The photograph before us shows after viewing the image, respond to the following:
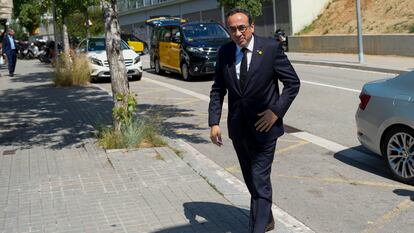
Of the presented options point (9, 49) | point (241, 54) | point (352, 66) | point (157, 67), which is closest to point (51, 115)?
point (241, 54)

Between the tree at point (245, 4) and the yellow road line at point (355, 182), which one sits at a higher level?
the tree at point (245, 4)

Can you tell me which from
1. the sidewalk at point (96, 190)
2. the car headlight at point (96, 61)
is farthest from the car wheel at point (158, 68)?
the sidewalk at point (96, 190)

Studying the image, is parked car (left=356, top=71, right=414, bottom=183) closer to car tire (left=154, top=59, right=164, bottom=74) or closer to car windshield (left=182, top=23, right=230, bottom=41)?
car windshield (left=182, top=23, right=230, bottom=41)

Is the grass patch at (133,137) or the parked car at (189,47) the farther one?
the parked car at (189,47)

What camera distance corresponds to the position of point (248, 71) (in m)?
4.17

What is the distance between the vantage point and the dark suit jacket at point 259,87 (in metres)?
4.16

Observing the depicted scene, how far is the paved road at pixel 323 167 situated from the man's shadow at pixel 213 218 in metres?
0.59

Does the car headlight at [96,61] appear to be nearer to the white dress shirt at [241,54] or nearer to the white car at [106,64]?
the white car at [106,64]

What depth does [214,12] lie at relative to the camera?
38781mm

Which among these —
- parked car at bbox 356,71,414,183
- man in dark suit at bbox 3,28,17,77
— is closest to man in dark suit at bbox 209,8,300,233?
parked car at bbox 356,71,414,183

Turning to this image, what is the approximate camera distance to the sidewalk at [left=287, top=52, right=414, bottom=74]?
17.1 metres

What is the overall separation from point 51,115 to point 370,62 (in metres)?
11.5

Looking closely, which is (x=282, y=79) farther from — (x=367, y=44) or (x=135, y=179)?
(x=367, y=44)

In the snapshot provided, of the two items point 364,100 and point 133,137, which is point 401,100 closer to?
point 364,100
